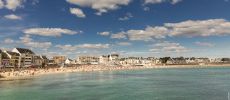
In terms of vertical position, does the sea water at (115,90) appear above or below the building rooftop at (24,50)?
below

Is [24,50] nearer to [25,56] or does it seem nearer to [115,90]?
[25,56]

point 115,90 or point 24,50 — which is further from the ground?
point 24,50

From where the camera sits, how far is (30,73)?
4688 inches

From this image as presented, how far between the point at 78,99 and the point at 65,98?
2625 millimetres

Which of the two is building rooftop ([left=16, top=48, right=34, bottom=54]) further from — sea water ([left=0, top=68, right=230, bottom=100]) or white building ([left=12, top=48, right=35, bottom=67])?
sea water ([left=0, top=68, right=230, bottom=100])

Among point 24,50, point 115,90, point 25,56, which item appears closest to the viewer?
point 115,90

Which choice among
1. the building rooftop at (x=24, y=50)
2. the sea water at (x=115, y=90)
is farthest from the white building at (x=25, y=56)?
the sea water at (x=115, y=90)

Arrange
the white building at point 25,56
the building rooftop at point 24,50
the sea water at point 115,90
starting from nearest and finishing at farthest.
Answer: the sea water at point 115,90, the white building at point 25,56, the building rooftop at point 24,50

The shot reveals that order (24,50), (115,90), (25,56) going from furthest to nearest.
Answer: (24,50) < (25,56) < (115,90)

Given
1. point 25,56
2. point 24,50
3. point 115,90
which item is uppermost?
point 24,50

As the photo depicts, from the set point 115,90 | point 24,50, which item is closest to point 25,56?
point 24,50

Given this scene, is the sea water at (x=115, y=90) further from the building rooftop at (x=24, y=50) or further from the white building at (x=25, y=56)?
the building rooftop at (x=24, y=50)

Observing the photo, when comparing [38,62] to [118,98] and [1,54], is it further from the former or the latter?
[118,98]

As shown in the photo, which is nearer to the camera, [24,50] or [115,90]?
[115,90]
